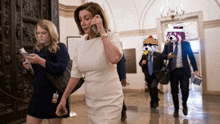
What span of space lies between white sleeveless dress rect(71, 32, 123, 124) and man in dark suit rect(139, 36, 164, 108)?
3.27 metres

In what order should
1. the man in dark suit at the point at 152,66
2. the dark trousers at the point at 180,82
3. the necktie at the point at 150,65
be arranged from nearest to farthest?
the dark trousers at the point at 180,82 → the man in dark suit at the point at 152,66 → the necktie at the point at 150,65

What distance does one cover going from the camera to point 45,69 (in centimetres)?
155

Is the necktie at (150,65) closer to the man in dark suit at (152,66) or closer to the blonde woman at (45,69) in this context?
the man in dark suit at (152,66)

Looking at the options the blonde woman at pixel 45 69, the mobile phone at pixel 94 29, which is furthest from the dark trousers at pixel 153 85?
the mobile phone at pixel 94 29

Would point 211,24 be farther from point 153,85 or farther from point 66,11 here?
point 66,11

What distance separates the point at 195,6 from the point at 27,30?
6899 millimetres

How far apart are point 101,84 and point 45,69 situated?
2.30 feet

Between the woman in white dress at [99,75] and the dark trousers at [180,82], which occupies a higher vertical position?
the woman in white dress at [99,75]

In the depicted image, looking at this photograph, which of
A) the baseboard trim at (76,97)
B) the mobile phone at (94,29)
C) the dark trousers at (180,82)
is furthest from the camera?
the baseboard trim at (76,97)

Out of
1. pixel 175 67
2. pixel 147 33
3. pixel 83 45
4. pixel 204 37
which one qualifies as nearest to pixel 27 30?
pixel 83 45

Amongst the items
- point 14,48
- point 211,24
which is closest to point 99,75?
point 14,48

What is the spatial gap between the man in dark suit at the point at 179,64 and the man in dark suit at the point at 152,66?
0.58m

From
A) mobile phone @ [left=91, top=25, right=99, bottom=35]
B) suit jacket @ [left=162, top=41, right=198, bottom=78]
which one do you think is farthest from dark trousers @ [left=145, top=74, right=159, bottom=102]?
mobile phone @ [left=91, top=25, right=99, bottom=35]

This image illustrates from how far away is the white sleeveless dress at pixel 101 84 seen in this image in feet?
3.66
